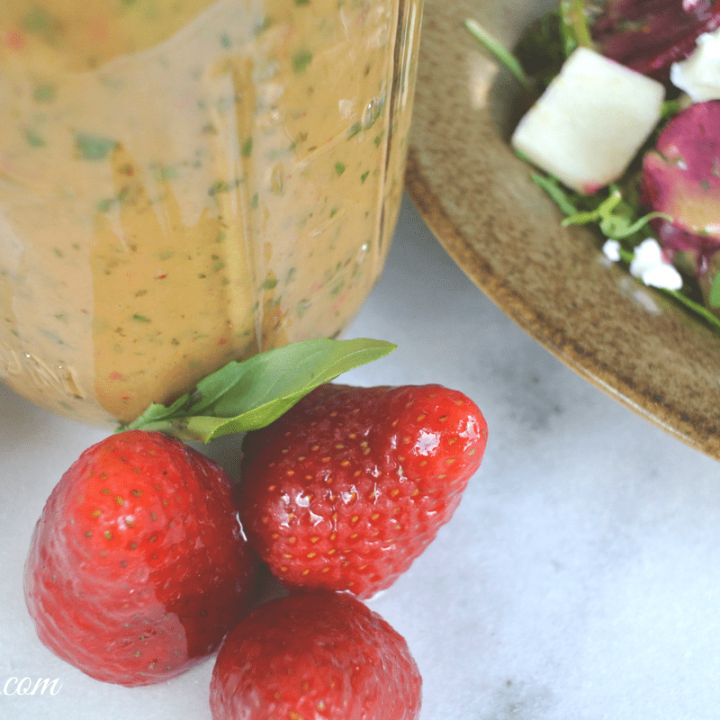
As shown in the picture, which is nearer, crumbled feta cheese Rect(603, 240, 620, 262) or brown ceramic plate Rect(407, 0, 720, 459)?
brown ceramic plate Rect(407, 0, 720, 459)

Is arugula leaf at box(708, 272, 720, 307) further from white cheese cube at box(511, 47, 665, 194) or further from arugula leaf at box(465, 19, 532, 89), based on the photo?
arugula leaf at box(465, 19, 532, 89)

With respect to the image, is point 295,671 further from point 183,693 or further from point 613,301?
point 613,301

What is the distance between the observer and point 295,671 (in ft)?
1.17

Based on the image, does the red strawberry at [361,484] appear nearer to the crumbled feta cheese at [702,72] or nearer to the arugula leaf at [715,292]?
the arugula leaf at [715,292]

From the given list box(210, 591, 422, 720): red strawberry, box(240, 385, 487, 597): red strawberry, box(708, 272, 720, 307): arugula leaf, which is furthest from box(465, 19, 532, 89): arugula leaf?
box(210, 591, 422, 720): red strawberry

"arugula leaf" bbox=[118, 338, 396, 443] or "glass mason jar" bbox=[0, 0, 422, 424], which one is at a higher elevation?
"glass mason jar" bbox=[0, 0, 422, 424]

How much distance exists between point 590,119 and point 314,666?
49 cm

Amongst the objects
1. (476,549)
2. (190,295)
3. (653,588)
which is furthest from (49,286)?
(653,588)

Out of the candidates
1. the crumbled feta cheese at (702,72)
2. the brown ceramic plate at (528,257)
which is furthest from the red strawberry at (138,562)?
the crumbled feta cheese at (702,72)

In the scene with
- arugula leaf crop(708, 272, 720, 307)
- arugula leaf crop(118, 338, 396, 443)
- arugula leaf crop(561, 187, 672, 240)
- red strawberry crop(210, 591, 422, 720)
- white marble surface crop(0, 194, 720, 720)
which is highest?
arugula leaf crop(118, 338, 396, 443)

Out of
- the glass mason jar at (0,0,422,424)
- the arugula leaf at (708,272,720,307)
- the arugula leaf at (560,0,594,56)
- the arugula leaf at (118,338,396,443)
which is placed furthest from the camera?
the arugula leaf at (560,0,594,56)

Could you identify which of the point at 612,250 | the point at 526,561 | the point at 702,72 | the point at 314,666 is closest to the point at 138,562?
the point at 314,666

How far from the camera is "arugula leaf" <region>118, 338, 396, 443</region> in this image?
0.38 meters

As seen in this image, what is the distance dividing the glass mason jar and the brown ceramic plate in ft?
0.34
